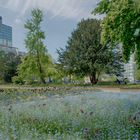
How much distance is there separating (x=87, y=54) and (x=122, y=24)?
29695 mm

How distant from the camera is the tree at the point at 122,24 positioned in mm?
14773

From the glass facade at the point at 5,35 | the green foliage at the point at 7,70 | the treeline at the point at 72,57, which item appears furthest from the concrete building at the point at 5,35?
the treeline at the point at 72,57

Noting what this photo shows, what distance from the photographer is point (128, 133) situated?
21.3 feet

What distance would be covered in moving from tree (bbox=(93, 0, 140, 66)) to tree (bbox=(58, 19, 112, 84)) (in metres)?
27.7

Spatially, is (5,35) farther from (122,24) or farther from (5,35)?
(122,24)

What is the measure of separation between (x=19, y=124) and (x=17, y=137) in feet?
5.02

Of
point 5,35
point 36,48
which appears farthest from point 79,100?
point 5,35

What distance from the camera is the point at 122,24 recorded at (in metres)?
15.2

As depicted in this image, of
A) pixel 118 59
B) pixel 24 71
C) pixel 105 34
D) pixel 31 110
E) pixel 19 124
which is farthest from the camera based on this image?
pixel 118 59

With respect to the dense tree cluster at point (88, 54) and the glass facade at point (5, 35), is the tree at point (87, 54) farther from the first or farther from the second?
the glass facade at point (5, 35)

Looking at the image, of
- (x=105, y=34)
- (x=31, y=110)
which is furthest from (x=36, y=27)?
(x=31, y=110)

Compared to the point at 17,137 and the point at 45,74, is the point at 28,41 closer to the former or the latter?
the point at 45,74

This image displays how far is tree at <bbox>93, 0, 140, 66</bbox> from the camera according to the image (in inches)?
582

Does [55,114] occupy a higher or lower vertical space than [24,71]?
lower
